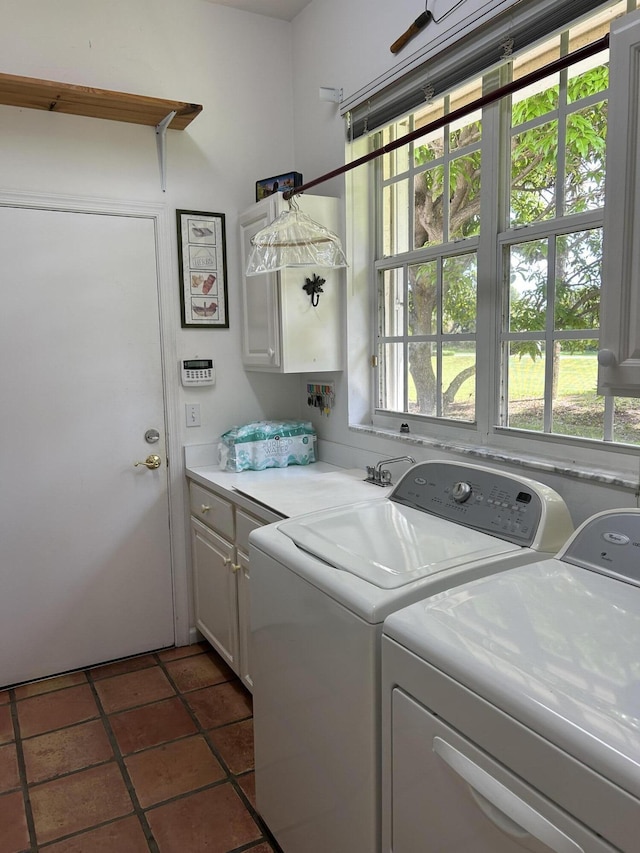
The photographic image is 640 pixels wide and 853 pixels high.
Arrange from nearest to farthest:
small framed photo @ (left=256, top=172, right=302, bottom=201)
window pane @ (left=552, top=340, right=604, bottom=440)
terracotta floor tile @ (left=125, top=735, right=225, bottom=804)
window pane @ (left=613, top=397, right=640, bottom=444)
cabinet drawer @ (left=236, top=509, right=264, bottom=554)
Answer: window pane @ (left=613, top=397, right=640, bottom=444), window pane @ (left=552, top=340, right=604, bottom=440), terracotta floor tile @ (left=125, top=735, right=225, bottom=804), cabinet drawer @ (left=236, top=509, right=264, bottom=554), small framed photo @ (left=256, top=172, right=302, bottom=201)

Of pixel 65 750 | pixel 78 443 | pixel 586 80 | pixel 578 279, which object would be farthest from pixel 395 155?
pixel 65 750

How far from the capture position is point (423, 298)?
2.52 meters

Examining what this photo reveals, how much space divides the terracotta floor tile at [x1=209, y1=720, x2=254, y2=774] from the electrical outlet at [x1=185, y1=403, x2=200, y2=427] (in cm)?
132

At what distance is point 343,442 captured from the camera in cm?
287

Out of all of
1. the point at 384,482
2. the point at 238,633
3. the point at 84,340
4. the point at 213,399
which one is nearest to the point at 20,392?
the point at 84,340

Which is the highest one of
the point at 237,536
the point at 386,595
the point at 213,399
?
the point at 213,399

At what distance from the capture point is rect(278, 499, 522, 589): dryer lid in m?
1.42

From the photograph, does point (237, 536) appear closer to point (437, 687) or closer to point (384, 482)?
point (384, 482)

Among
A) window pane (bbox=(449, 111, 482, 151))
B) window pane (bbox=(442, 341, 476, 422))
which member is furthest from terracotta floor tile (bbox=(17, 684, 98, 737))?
window pane (bbox=(449, 111, 482, 151))

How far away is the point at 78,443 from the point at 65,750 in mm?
1212

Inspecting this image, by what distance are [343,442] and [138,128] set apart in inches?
64.7

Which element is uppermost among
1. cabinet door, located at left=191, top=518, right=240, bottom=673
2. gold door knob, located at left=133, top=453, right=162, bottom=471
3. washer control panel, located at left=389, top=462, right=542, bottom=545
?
washer control panel, located at left=389, top=462, right=542, bottom=545

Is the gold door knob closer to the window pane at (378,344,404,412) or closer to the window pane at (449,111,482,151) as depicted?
the window pane at (378,344,404,412)

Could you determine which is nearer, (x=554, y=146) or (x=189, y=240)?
(x=554, y=146)
